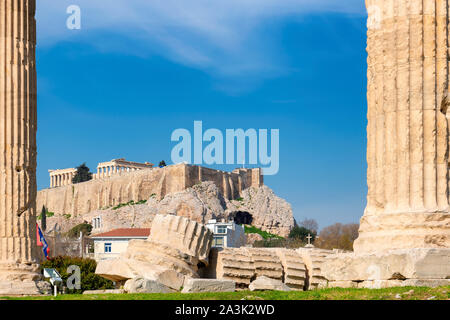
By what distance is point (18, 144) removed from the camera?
1636cm

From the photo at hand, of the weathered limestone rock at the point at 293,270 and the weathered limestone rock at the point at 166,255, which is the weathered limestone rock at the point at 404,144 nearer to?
the weathered limestone rock at the point at 293,270

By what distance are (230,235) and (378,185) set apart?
65676 mm

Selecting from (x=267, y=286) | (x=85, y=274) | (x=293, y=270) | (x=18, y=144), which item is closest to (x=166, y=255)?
(x=293, y=270)

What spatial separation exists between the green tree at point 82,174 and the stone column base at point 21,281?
433 ft

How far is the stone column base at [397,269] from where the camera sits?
913 cm

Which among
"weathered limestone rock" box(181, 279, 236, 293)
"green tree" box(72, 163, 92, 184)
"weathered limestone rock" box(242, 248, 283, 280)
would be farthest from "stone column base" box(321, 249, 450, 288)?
"green tree" box(72, 163, 92, 184)

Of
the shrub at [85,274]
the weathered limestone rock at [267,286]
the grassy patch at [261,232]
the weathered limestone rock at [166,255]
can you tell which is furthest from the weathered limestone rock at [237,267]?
the grassy patch at [261,232]

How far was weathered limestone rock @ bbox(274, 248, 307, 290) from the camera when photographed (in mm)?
14797

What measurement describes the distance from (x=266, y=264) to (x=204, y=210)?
4005 inches

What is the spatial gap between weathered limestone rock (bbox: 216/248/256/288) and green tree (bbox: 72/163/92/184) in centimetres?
13377

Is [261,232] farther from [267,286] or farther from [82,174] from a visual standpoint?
[267,286]

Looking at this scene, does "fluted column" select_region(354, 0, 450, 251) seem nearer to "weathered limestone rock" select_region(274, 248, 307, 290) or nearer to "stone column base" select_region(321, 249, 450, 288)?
"stone column base" select_region(321, 249, 450, 288)

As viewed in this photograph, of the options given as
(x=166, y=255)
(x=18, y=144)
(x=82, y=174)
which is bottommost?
(x=166, y=255)
